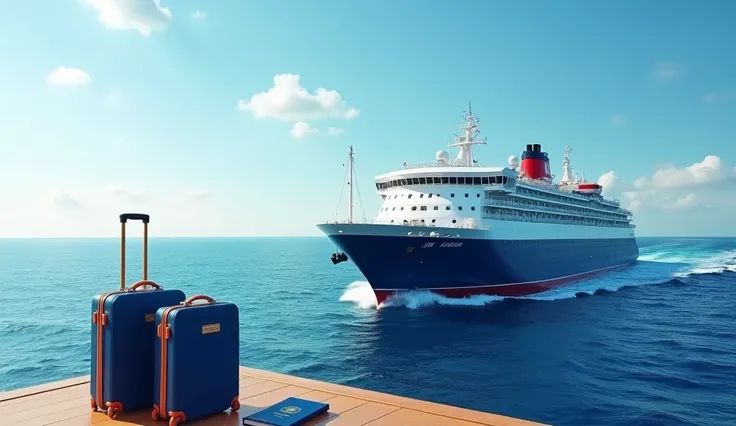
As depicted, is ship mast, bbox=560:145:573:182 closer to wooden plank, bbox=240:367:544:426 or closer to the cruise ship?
the cruise ship

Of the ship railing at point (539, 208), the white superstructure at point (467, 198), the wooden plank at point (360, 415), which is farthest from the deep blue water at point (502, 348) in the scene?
the wooden plank at point (360, 415)

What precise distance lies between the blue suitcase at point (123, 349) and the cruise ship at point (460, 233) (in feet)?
73.5

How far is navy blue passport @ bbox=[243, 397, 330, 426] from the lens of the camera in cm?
469

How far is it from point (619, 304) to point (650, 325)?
7467 millimetres

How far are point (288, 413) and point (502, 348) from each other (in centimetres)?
1771

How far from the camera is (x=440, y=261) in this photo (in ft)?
96.8

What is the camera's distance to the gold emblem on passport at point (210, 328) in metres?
4.99

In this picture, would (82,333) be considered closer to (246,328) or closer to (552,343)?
(246,328)

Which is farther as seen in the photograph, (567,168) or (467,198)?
(567,168)

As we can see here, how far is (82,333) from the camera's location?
28.0 metres

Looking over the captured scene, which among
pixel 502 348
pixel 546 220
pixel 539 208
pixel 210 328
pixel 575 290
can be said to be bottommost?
pixel 502 348

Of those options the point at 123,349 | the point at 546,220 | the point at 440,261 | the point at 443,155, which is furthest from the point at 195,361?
the point at 546,220

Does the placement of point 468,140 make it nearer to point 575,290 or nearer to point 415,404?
point 575,290

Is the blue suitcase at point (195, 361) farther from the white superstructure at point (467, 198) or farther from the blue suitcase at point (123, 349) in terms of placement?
the white superstructure at point (467, 198)
